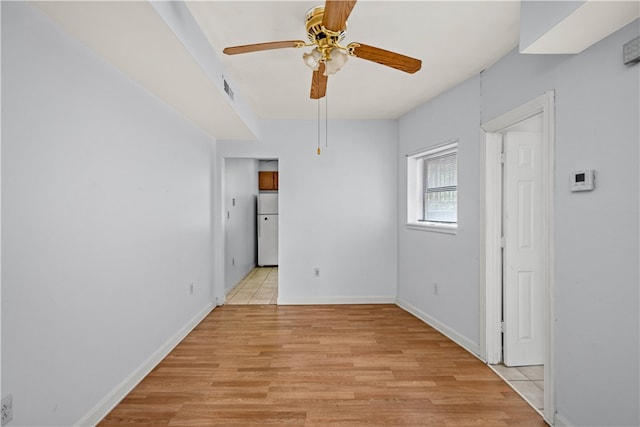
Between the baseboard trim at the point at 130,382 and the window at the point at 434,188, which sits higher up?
the window at the point at 434,188

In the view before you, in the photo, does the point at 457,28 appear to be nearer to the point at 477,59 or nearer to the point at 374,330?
the point at 477,59

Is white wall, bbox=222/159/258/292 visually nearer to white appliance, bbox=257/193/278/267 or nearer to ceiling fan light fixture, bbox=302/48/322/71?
white appliance, bbox=257/193/278/267

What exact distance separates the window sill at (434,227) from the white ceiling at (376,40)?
143cm

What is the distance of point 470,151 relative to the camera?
308cm

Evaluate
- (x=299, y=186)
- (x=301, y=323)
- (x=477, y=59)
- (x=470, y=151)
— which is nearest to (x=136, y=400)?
(x=301, y=323)

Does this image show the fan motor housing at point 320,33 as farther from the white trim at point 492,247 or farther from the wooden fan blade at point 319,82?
the white trim at point 492,247

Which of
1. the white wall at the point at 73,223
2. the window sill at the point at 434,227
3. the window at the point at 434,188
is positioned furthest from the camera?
the window at the point at 434,188

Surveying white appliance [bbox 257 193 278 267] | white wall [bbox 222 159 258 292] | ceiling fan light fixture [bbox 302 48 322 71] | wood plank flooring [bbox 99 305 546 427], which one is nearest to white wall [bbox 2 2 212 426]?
wood plank flooring [bbox 99 305 546 427]

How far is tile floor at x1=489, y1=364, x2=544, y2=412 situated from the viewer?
7.61 feet

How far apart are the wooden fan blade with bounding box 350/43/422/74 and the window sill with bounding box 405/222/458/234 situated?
76.8 inches

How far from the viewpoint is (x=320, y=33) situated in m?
1.71

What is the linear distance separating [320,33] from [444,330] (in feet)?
10.2

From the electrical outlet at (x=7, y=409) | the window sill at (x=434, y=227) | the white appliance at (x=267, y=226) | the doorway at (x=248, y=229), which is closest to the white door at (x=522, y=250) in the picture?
the window sill at (x=434, y=227)

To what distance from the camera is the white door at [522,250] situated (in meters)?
2.77
